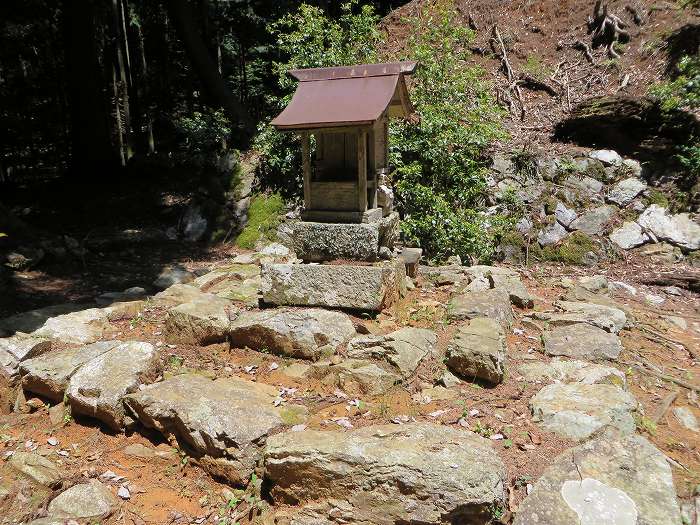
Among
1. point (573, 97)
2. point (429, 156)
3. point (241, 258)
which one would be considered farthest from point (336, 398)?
point (573, 97)

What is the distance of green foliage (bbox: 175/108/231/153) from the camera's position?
12.3 meters

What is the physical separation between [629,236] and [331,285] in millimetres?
7413

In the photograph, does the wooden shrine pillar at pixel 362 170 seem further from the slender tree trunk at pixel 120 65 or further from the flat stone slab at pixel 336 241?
the slender tree trunk at pixel 120 65

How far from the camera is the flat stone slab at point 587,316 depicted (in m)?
5.93

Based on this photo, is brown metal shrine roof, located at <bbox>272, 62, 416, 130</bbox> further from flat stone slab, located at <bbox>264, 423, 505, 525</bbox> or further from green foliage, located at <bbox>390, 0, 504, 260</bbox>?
green foliage, located at <bbox>390, 0, 504, 260</bbox>

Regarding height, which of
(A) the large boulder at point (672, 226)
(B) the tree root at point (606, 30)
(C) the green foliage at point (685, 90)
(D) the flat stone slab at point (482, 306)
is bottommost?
(D) the flat stone slab at point (482, 306)

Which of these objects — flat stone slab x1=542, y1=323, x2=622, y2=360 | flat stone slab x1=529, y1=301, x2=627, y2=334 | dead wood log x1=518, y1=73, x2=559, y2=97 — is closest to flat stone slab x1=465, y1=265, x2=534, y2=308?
flat stone slab x1=529, y1=301, x2=627, y2=334

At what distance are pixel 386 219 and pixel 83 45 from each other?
1175 centimetres

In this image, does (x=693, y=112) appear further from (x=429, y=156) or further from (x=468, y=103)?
(x=429, y=156)

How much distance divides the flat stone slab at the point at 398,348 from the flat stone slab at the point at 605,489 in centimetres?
158

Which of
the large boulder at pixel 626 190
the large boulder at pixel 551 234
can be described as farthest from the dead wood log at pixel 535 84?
the large boulder at pixel 551 234

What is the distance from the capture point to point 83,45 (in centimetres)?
1305

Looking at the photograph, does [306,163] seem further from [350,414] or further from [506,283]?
[506,283]

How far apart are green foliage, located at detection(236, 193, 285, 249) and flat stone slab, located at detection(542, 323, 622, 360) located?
7.10 metres
